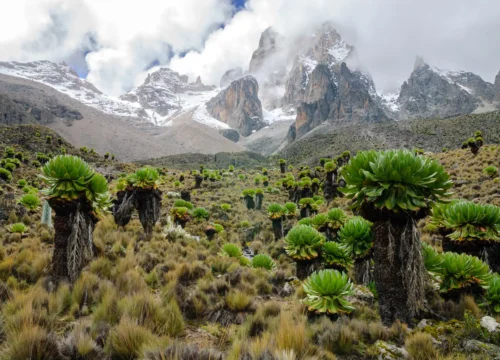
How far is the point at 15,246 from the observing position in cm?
740

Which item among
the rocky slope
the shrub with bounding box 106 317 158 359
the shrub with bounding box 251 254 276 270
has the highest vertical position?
the rocky slope

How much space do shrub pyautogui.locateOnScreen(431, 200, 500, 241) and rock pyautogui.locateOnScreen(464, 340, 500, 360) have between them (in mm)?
2391

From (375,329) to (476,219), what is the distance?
3.14 metres

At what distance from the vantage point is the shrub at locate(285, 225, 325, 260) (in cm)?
684

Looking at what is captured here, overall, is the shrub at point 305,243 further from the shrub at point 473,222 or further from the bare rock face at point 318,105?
the bare rock face at point 318,105

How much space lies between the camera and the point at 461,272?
197 inches

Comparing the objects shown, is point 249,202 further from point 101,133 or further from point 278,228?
point 101,133

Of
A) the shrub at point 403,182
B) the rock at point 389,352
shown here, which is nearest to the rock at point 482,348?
the rock at point 389,352

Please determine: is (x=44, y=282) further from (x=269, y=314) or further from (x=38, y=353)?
(x=269, y=314)

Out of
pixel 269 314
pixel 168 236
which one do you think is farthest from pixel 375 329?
pixel 168 236

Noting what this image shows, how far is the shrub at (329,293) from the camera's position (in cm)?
479

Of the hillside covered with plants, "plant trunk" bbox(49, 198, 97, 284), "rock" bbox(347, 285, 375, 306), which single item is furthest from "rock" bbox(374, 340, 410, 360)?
"plant trunk" bbox(49, 198, 97, 284)

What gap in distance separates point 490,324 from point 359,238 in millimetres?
2426

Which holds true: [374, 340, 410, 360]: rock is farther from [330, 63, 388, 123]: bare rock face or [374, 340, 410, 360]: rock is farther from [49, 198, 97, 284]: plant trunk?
[330, 63, 388, 123]: bare rock face
